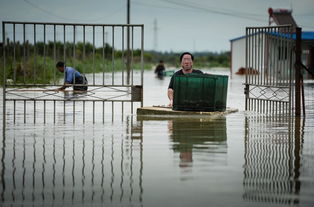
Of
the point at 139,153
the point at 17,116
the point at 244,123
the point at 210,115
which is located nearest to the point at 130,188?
the point at 139,153

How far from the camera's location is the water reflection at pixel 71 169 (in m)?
5.98

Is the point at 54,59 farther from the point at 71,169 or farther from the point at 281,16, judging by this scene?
the point at 281,16

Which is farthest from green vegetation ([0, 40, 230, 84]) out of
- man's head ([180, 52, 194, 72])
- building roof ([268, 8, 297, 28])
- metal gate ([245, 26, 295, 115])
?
building roof ([268, 8, 297, 28])

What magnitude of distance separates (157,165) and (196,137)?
9.72 feet

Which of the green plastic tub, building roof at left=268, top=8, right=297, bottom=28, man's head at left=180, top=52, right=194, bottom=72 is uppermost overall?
building roof at left=268, top=8, right=297, bottom=28

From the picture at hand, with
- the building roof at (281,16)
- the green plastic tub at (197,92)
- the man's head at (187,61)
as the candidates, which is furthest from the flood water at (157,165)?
the building roof at (281,16)

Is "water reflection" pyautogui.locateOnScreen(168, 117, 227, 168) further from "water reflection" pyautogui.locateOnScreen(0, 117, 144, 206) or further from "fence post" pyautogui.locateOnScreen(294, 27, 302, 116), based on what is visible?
"fence post" pyautogui.locateOnScreen(294, 27, 302, 116)

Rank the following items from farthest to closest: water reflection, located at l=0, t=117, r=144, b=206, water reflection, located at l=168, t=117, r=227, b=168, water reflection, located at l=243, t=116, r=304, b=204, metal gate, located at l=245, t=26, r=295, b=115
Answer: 1. metal gate, located at l=245, t=26, r=295, b=115
2. water reflection, located at l=168, t=117, r=227, b=168
3. water reflection, located at l=243, t=116, r=304, b=204
4. water reflection, located at l=0, t=117, r=144, b=206

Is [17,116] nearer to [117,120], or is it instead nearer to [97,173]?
[117,120]

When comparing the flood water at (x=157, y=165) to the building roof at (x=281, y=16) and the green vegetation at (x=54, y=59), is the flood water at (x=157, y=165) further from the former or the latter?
the building roof at (x=281, y=16)

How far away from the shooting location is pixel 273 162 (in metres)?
8.09

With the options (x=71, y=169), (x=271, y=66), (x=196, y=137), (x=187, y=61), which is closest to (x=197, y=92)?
(x=187, y=61)

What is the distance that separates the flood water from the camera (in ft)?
19.6

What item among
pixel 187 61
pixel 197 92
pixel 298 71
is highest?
pixel 187 61
